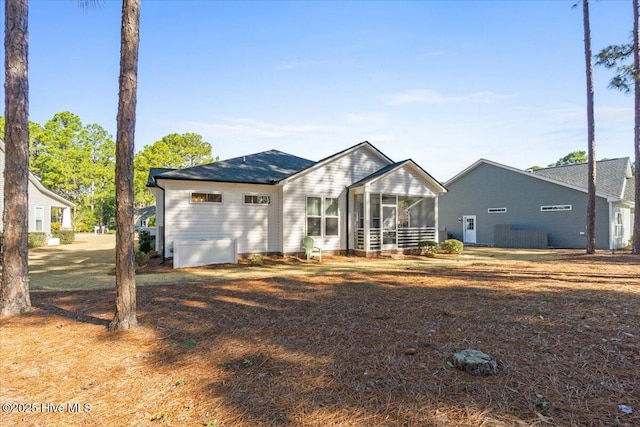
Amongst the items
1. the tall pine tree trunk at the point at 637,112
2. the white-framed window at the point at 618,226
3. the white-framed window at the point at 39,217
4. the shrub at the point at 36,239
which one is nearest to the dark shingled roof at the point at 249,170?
the shrub at the point at 36,239

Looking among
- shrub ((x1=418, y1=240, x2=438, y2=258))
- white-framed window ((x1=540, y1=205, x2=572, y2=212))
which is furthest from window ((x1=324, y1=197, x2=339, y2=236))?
white-framed window ((x1=540, y1=205, x2=572, y2=212))

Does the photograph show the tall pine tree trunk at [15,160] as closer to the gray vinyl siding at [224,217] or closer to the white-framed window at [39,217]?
the gray vinyl siding at [224,217]

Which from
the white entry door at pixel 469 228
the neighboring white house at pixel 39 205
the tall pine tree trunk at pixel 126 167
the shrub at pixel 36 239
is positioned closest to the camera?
the tall pine tree trunk at pixel 126 167

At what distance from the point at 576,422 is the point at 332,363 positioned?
2.02 metres

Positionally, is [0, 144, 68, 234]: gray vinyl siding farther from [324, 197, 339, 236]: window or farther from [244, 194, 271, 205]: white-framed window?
[324, 197, 339, 236]: window

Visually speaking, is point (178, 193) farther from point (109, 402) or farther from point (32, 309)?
point (109, 402)

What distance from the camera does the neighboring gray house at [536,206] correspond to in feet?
64.8

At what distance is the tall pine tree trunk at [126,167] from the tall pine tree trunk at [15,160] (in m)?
2.77

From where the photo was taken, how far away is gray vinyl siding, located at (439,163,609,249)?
19.8 m

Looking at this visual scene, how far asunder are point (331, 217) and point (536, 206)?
14695mm

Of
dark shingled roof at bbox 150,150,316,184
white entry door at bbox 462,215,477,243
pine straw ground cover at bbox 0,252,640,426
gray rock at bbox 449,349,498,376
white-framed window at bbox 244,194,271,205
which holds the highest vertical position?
dark shingled roof at bbox 150,150,316,184

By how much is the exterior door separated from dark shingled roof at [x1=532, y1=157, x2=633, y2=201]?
466 inches

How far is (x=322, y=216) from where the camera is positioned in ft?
50.4

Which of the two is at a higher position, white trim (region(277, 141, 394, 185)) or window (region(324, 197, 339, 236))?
white trim (region(277, 141, 394, 185))
